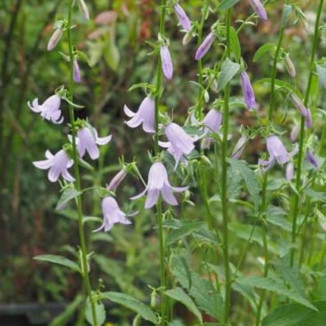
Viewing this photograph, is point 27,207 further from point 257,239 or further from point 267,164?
point 267,164

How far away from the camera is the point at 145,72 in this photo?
4004 millimetres

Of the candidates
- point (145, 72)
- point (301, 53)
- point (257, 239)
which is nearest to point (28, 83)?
point (145, 72)

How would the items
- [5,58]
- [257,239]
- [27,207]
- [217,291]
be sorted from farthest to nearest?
[27,207], [5,58], [257,239], [217,291]

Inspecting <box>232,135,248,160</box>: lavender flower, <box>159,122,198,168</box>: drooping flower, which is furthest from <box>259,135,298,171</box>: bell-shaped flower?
<box>159,122,198,168</box>: drooping flower

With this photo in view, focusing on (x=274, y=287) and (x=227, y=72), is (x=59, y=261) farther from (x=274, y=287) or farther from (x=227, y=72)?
(x=227, y=72)

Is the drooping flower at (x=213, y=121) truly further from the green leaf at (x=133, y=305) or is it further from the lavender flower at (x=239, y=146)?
the green leaf at (x=133, y=305)

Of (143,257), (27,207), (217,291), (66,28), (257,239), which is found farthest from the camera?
(27,207)

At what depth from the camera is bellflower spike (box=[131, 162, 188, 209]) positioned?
151 centimetres

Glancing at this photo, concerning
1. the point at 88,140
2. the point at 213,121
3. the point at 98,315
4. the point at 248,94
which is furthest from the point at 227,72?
the point at 98,315

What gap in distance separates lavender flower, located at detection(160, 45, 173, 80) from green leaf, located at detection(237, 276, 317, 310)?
0.43m

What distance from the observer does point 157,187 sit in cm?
151

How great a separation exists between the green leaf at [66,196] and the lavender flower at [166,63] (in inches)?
11.9

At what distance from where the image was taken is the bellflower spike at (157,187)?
1.51m

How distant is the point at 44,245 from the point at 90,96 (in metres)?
0.69
